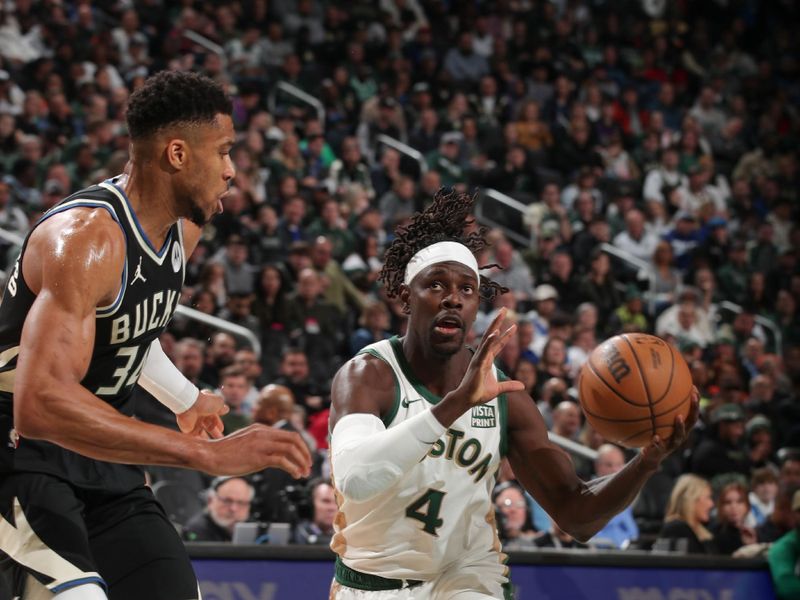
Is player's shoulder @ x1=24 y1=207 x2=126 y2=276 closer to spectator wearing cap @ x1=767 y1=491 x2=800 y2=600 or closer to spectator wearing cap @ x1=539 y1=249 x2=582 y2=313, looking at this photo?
spectator wearing cap @ x1=767 y1=491 x2=800 y2=600

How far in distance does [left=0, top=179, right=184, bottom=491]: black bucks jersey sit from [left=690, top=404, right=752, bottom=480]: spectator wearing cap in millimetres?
6831

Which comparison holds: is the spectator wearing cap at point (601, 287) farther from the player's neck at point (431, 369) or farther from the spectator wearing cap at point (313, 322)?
the player's neck at point (431, 369)

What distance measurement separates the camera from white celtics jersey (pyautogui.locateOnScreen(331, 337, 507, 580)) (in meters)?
4.05

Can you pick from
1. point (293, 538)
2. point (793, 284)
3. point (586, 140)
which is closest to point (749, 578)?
point (293, 538)

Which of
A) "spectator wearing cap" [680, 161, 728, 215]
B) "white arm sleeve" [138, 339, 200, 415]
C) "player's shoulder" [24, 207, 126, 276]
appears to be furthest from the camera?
"spectator wearing cap" [680, 161, 728, 215]

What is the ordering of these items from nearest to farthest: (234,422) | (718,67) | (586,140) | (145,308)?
(145,308) → (234,422) → (586,140) → (718,67)

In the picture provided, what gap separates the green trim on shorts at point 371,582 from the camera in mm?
4031

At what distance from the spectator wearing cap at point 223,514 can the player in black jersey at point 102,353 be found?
3.52 meters

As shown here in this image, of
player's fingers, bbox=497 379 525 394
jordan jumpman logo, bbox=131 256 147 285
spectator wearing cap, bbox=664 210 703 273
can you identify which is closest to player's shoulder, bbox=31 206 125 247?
jordan jumpman logo, bbox=131 256 147 285

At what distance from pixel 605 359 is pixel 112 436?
1.98m

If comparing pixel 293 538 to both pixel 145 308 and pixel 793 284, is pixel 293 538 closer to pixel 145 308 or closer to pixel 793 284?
pixel 145 308

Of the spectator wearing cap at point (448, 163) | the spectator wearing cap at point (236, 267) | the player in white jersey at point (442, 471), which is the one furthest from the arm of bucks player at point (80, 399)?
the spectator wearing cap at point (448, 163)

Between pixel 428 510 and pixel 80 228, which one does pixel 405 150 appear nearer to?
pixel 428 510

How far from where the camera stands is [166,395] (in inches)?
158
